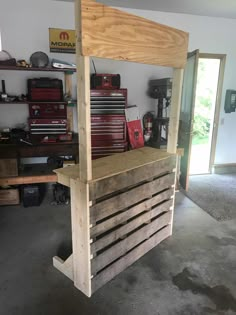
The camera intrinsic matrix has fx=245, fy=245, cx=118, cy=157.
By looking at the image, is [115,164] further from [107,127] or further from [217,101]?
[217,101]

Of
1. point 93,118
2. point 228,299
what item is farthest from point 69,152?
point 228,299

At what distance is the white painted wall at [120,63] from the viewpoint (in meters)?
3.24

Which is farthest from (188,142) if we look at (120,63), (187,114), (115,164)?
(115,164)

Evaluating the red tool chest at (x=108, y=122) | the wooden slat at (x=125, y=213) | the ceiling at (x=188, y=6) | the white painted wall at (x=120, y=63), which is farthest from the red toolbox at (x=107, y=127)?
the ceiling at (x=188, y=6)

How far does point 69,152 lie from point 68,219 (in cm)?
88

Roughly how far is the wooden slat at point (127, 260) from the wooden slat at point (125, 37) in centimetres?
163

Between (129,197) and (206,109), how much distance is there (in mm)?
3353

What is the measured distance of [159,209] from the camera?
245 cm

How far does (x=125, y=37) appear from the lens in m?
1.62

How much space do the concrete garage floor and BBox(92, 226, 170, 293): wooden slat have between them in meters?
0.05

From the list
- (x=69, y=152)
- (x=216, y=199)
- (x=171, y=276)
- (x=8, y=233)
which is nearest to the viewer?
(x=171, y=276)

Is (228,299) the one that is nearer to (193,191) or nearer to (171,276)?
(171,276)

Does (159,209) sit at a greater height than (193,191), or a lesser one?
greater

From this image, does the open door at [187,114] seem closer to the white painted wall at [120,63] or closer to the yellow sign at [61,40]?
the white painted wall at [120,63]
